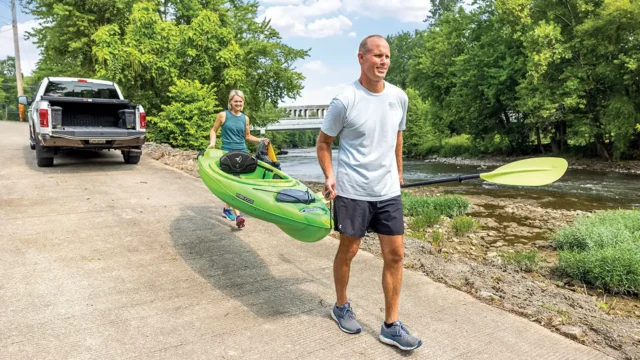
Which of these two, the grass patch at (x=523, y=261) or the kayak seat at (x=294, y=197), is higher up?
the kayak seat at (x=294, y=197)

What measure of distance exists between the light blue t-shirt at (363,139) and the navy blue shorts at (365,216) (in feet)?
0.14

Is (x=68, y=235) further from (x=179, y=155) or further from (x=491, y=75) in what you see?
(x=491, y=75)

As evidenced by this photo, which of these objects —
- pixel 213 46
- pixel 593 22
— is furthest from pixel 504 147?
pixel 213 46

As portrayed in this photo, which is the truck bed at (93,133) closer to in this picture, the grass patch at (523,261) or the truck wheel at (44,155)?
the truck wheel at (44,155)

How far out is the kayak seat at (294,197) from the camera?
12.2 ft

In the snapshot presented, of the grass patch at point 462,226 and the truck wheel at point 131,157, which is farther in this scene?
A: the truck wheel at point 131,157

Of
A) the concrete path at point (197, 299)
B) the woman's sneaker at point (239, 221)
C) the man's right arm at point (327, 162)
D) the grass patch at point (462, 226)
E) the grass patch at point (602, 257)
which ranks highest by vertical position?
the man's right arm at point (327, 162)

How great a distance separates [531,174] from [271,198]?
2341mm

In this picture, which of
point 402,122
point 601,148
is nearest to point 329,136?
point 402,122

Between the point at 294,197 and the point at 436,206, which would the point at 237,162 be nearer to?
the point at 294,197

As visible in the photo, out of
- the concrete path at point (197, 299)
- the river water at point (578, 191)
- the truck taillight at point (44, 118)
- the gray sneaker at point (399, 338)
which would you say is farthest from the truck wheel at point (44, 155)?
the river water at point (578, 191)

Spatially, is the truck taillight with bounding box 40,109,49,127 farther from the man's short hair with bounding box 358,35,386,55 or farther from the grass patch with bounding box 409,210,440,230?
the man's short hair with bounding box 358,35,386,55

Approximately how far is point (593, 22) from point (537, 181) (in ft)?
65.6

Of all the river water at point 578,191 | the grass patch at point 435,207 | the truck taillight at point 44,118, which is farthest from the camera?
the river water at point 578,191
